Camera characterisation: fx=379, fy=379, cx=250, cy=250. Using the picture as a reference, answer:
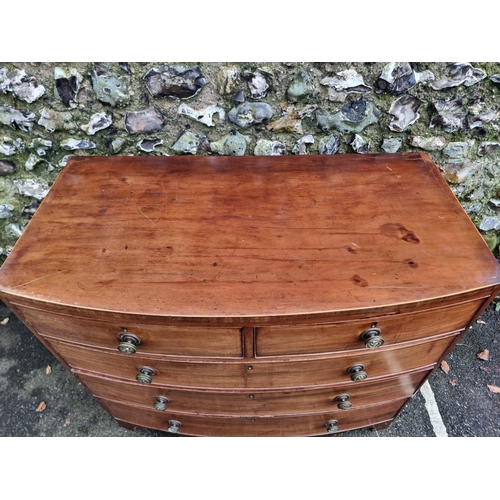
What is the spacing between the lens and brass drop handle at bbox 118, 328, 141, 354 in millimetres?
1279

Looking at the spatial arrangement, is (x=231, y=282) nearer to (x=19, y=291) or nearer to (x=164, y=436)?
(x=19, y=291)

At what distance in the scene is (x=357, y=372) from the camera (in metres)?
1.45

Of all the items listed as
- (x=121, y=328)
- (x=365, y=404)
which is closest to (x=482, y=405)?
(x=365, y=404)

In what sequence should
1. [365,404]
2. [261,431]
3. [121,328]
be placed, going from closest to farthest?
[121,328]
[365,404]
[261,431]

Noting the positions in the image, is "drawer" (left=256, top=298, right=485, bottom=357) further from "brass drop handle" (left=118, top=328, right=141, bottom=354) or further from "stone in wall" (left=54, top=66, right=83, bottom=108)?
"stone in wall" (left=54, top=66, right=83, bottom=108)

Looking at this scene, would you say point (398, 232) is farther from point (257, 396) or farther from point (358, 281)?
point (257, 396)

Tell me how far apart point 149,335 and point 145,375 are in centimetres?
28

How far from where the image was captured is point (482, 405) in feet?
7.28

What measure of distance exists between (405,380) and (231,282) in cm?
96

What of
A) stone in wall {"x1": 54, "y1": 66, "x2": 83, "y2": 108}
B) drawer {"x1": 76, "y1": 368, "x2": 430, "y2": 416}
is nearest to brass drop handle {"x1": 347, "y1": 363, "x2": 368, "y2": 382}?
drawer {"x1": 76, "y1": 368, "x2": 430, "y2": 416}

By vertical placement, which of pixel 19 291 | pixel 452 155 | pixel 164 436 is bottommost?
pixel 164 436

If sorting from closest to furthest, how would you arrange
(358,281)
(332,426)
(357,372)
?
(358,281) < (357,372) < (332,426)

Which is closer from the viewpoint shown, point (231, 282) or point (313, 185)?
point (231, 282)

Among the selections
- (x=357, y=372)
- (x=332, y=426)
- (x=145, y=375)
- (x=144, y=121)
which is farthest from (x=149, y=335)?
(x=332, y=426)
